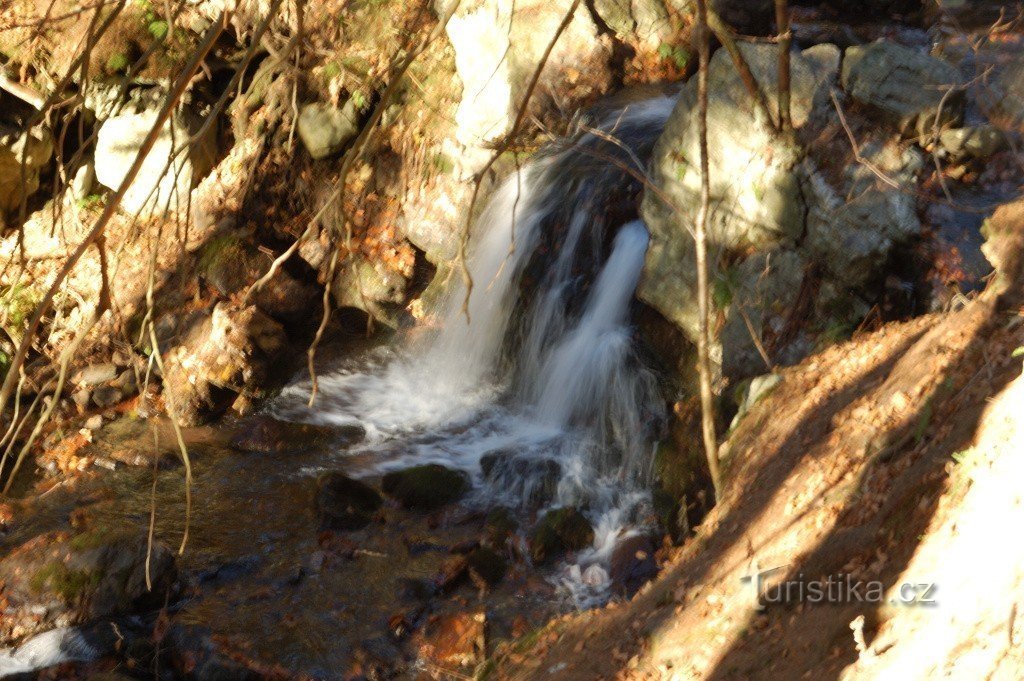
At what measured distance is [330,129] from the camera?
11.0m

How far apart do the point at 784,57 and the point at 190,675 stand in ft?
21.6

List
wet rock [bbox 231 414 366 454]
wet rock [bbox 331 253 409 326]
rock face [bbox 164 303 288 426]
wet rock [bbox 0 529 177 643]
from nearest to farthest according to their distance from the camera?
1. wet rock [bbox 0 529 177 643]
2. wet rock [bbox 231 414 366 454]
3. rock face [bbox 164 303 288 426]
4. wet rock [bbox 331 253 409 326]

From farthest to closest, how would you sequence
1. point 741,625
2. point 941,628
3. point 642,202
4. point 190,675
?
point 642,202
point 190,675
point 741,625
point 941,628

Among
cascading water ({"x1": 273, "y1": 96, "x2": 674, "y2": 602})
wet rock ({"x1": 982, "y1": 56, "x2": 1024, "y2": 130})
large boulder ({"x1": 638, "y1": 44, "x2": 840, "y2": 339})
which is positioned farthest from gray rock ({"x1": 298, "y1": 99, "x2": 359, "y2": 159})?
wet rock ({"x1": 982, "y1": 56, "x2": 1024, "y2": 130})

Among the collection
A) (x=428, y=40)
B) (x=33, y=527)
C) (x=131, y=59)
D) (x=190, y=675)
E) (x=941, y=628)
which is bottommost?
(x=190, y=675)

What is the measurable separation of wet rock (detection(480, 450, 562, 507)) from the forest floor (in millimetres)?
1877

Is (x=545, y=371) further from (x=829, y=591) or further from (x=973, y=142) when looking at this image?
(x=829, y=591)

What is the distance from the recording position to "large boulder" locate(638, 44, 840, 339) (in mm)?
7391

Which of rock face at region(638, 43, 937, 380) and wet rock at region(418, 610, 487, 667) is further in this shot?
rock face at region(638, 43, 937, 380)

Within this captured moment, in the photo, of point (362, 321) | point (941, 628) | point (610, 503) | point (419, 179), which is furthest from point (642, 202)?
point (941, 628)

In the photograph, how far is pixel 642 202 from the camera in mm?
8430

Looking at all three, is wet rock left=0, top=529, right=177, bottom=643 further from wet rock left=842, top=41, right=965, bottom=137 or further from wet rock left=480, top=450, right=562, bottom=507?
wet rock left=842, top=41, right=965, bottom=137

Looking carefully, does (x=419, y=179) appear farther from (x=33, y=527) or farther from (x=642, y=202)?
(x=33, y=527)

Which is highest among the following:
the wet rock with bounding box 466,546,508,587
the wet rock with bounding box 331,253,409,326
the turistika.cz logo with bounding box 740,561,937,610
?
the wet rock with bounding box 331,253,409,326
